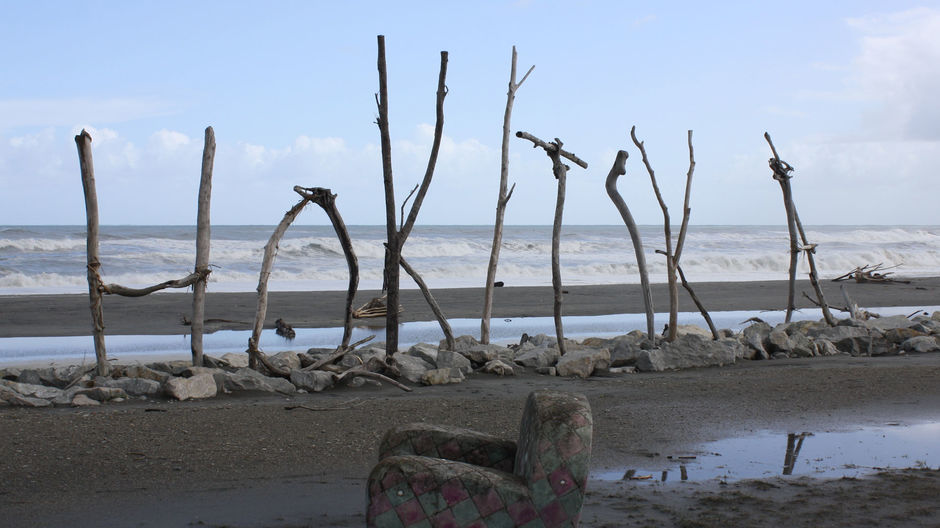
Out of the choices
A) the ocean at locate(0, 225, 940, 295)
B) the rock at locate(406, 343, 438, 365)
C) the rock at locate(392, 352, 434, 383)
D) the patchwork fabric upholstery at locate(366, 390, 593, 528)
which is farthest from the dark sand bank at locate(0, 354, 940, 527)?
the ocean at locate(0, 225, 940, 295)

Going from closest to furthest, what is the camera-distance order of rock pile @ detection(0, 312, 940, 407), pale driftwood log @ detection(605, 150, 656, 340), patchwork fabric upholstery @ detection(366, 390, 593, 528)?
1. patchwork fabric upholstery @ detection(366, 390, 593, 528)
2. rock pile @ detection(0, 312, 940, 407)
3. pale driftwood log @ detection(605, 150, 656, 340)

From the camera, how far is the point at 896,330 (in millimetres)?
12078

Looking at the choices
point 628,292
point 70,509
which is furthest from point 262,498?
point 628,292

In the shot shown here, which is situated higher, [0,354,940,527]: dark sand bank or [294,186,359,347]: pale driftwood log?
[294,186,359,347]: pale driftwood log

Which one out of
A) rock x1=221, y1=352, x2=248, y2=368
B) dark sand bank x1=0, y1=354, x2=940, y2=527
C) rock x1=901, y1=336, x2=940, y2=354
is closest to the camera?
dark sand bank x1=0, y1=354, x2=940, y2=527

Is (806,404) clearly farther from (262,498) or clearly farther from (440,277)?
(440,277)

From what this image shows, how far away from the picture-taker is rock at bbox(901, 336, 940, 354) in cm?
1130

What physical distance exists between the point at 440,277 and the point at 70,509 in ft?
83.5

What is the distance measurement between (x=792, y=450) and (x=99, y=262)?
641 centimetres

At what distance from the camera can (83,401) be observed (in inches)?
306

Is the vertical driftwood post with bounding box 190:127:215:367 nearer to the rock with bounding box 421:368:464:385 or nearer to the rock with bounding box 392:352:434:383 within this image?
the rock with bounding box 392:352:434:383

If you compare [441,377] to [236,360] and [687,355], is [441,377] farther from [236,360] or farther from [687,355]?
[687,355]

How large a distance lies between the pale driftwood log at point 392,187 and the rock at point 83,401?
3.07 metres

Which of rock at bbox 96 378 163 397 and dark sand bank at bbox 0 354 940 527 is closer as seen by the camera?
dark sand bank at bbox 0 354 940 527
